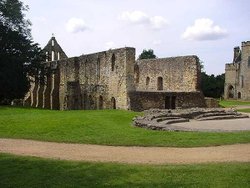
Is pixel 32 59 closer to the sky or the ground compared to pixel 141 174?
closer to the sky

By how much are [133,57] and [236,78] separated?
38174mm

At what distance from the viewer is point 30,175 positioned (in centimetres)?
877

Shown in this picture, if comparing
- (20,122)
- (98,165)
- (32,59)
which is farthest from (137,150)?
(32,59)

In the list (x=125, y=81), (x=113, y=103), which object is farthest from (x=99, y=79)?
(x=125, y=81)

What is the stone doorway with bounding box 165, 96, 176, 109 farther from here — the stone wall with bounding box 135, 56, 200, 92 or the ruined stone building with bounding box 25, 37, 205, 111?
the stone wall with bounding box 135, 56, 200, 92

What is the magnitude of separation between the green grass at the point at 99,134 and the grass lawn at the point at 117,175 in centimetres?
365

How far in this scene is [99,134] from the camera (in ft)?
49.4

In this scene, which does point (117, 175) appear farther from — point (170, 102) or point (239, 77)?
point (239, 77)

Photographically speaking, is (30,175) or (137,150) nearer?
(30,175)

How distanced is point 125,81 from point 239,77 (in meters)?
38.1

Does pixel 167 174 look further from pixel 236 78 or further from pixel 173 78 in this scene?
pixel 236 78

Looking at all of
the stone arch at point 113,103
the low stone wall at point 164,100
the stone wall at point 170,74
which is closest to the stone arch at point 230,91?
the stone wall at point 170,74

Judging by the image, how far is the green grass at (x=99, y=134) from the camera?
13.5 metres

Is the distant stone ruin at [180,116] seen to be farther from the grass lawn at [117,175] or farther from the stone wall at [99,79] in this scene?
→ the grass lawn at [117,175]
